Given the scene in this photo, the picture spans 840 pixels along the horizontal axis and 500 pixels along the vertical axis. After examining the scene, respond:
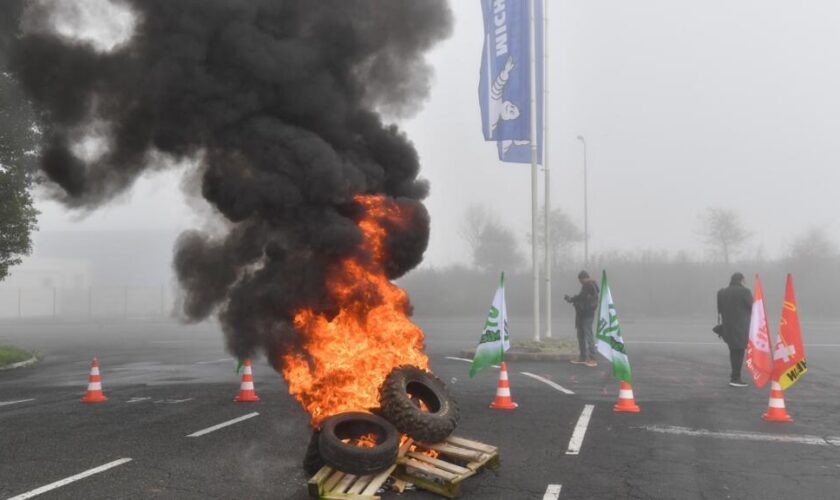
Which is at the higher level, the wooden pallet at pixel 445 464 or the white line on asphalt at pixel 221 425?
the wooden pallet at pixel 445 464

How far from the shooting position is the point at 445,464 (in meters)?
5.52

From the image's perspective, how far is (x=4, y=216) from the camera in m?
15.0

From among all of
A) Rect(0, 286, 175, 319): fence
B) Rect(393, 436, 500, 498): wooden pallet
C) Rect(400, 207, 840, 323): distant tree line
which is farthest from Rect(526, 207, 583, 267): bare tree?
Rect(393, 436, 500, 498): wooden pallet

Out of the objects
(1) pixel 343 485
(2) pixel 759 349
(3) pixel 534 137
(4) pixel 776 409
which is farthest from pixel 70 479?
(3) pixel 534 137

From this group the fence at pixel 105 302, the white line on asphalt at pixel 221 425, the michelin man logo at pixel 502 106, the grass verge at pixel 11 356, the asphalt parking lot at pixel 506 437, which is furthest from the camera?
the fence at pixel 105 302

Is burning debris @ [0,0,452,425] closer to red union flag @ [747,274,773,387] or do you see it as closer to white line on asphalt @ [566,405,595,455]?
white line on asphalt @ [566,405,595,455]

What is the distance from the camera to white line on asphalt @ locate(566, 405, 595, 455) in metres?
6.88

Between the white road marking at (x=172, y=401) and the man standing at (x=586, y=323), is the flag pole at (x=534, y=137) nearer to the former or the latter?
the man standing at (x=586, y=323)

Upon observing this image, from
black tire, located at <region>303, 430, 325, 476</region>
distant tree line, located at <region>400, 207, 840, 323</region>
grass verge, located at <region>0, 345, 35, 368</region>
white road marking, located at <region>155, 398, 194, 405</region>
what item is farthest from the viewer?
distant tree line, located at <region>400, 207, 840, 323</region>

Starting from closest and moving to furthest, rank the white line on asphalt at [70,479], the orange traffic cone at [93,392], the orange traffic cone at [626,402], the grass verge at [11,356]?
the white line on asphalt at [70,479] < the orange traffic cone at [626,402] < the orange traffic cone at [93,392] < the grass verge at [11,356]

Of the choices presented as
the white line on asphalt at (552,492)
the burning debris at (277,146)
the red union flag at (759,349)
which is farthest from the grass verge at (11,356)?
the red union flag at (759,349)

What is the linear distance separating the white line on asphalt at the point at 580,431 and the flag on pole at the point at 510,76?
29.4 ft

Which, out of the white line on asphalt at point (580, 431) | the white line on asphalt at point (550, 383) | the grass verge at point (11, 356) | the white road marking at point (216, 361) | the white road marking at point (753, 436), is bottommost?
the white road marking at point (216, 361)

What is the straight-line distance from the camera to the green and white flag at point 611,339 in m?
9.63
